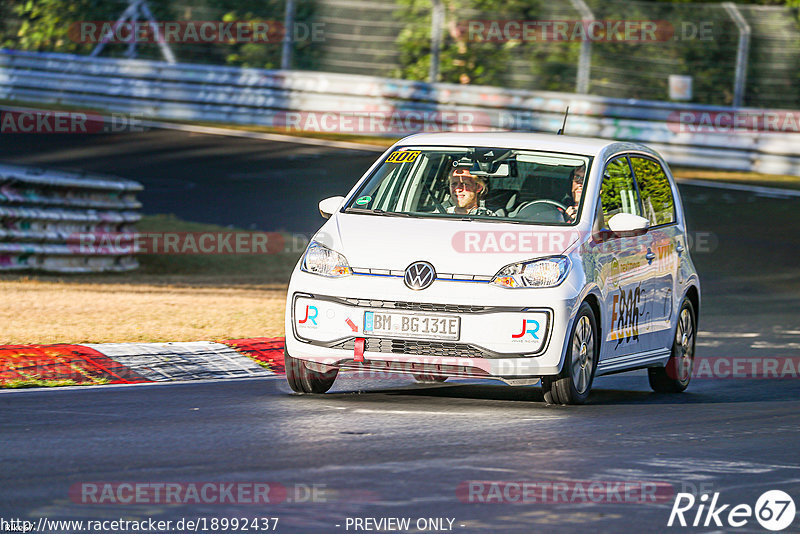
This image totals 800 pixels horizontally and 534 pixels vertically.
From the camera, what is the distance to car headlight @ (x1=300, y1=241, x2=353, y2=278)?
29.8 feet

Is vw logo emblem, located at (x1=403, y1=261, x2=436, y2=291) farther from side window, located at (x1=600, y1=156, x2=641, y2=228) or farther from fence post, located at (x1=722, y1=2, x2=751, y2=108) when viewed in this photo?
fence post, located at (x1=722, y1=2, x2=751, y2=108)

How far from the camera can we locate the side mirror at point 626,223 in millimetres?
9641

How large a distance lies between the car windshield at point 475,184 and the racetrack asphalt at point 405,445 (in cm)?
119

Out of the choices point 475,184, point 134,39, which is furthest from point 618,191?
point 134,39

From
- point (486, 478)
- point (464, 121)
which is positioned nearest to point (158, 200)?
point (464, 121)

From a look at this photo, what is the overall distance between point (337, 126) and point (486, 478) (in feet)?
75.1

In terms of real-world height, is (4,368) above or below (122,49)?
below

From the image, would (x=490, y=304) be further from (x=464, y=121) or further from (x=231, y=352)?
(x=464, y=121)

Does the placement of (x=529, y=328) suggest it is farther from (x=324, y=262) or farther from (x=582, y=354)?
(x=324, y=262)

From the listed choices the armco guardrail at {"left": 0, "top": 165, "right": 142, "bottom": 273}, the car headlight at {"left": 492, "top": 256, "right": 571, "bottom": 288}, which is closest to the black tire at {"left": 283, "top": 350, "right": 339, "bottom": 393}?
the car headlight at {"left": 492, "top": 256, "right": 571, "bottom": 288}

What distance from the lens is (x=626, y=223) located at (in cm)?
966

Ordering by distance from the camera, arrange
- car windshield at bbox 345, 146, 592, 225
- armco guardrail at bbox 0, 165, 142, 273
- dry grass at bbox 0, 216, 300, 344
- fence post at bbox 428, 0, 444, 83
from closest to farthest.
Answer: car windshield at bbox 345, 146, 592, 225
dry grass at bbox 0, 216, 300, 344
armco guardrail at bbox 0, 165, 142, 273
fence post at bbox 428, 0, 444, 83

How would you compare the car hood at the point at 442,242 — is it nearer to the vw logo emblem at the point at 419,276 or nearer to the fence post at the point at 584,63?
the vw logo emblem at the point at 419,276

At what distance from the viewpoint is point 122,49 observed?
31.1 meters
